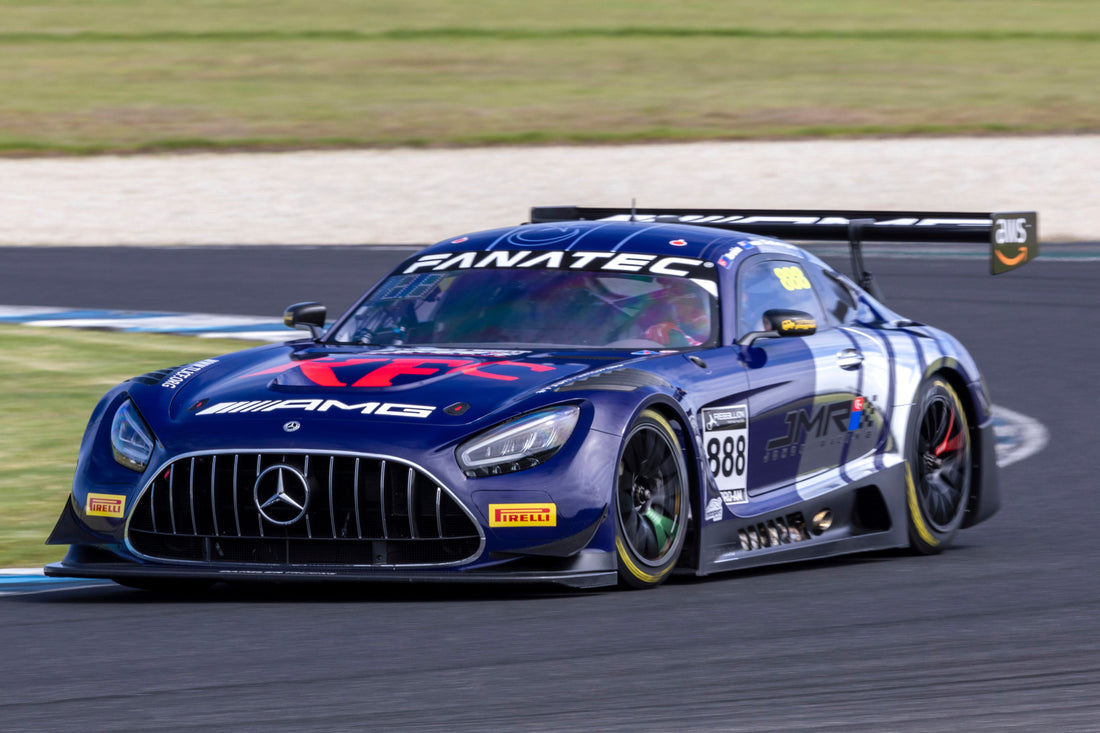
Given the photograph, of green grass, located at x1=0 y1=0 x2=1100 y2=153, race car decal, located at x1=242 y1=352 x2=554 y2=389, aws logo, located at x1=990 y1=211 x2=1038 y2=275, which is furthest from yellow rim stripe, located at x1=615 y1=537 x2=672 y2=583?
green grass, located at x1=0 y1=0 x2=1100 y2=153

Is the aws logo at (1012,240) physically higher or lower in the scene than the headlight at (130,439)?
higher

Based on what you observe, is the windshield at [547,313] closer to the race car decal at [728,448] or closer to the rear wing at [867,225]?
the race car decal at [728,448]

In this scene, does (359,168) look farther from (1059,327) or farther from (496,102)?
(1059,327)

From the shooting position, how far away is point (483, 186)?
80.6 feet

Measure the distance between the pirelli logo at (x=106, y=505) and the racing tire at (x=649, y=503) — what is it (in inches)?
60.6

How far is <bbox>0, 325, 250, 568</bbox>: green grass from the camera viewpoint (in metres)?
7.93

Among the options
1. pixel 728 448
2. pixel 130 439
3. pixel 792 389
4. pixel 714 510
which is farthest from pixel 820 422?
pixel 130 439

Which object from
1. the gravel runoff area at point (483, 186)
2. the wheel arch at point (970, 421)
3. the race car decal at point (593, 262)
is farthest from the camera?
the gravel runoff area at point (483, 186)

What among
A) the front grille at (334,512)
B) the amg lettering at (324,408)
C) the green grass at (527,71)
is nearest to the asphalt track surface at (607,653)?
the front grille at (334,512)

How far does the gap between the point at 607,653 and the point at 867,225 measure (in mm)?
3584

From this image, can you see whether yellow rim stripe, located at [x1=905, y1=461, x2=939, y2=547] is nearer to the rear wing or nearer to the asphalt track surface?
the asphalt track surface

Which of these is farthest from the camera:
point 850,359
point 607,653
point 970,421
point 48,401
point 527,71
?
point 527,71

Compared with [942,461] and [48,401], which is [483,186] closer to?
[48,401]

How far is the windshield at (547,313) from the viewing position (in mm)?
6898
